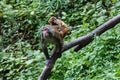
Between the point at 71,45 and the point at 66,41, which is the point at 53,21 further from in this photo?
the point at 66,41

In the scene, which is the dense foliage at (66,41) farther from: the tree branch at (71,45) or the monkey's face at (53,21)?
the monkey's face at (53,21)

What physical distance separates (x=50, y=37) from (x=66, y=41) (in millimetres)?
2397

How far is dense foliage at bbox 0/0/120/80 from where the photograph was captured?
225 inches

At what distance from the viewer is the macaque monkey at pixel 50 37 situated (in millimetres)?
4805

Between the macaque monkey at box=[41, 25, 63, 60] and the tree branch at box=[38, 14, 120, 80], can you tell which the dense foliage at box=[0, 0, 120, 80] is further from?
the macaque monkey at box=[41, 25, 63, 60]

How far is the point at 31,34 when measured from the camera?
331 inches

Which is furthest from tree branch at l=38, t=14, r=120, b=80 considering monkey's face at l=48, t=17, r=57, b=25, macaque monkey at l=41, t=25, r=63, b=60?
monkey's face at l=48, t=17, r=57, b=25

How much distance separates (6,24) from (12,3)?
1083 mm

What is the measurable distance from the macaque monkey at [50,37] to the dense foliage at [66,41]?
Result: 2.70ft

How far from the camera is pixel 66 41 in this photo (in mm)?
7234

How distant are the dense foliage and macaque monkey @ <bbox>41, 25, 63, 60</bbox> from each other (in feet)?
2.70

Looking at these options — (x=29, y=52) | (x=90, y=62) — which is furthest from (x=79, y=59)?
(x=29, y=52)

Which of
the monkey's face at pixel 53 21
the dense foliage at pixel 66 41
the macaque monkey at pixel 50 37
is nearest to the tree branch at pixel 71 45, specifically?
the macaque monkey at pixel 50 37

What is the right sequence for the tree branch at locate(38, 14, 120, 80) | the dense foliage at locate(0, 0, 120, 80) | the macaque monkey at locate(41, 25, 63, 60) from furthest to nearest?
the dense foliage at locate(0, 0, 120, 80), the tree branch at locate(38, 14, 120, 80), the macaque monkey at locate(41, 25, 63, 60)
